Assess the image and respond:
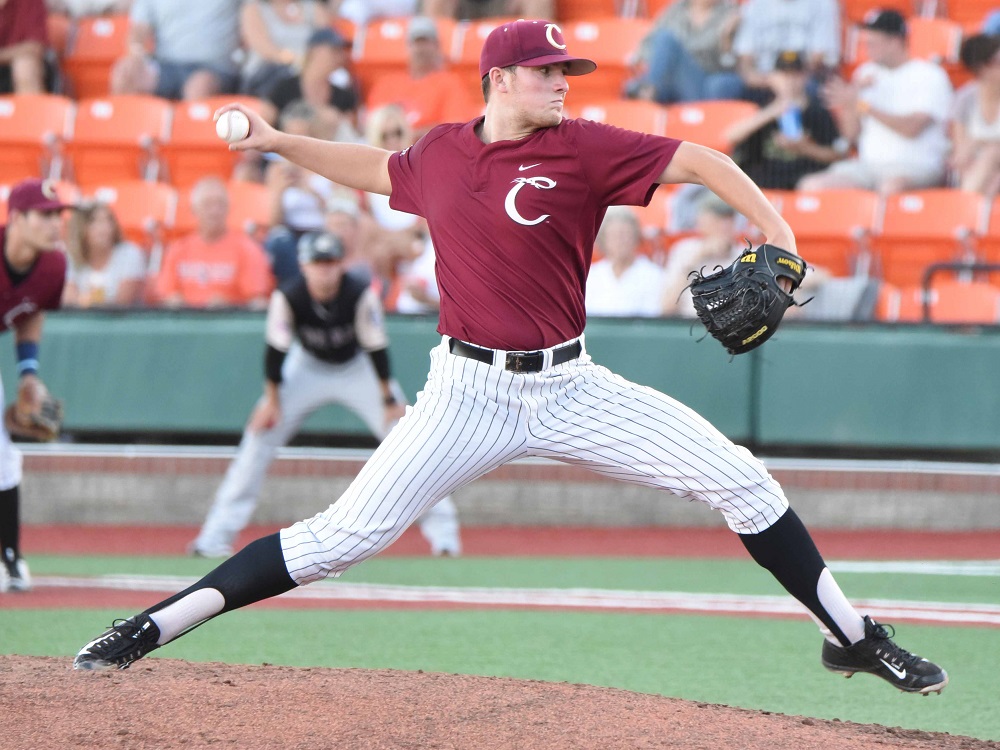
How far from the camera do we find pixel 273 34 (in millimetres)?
11148

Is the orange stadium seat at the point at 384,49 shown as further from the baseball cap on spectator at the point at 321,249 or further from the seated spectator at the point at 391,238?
the baseball cap on spectator at the point at 321,249

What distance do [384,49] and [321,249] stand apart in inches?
167

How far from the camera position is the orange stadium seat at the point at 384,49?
36.3 feet

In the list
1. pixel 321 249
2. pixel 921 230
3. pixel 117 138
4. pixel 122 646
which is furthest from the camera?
pixel 117 138

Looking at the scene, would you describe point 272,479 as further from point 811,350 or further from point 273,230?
point 811,350

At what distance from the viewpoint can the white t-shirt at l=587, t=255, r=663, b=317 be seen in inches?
347

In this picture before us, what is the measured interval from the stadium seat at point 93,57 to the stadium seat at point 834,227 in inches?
240

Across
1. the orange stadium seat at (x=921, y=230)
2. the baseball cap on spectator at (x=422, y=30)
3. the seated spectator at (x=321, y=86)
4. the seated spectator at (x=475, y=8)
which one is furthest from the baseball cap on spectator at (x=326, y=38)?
the orange stadium seat at (x=921, y=230)

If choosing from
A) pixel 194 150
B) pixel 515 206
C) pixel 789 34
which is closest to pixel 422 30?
pixel 194 150

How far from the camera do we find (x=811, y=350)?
844 cm

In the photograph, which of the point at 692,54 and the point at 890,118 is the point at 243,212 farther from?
the point at 890,118

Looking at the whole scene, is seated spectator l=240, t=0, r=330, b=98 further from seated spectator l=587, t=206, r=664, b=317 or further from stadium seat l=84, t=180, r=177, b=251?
seated spectator l=587, t=206, r=664, b=317

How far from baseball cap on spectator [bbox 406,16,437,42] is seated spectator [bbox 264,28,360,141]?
0.59m

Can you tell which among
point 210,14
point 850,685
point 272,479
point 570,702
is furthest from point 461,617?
point 210,14
